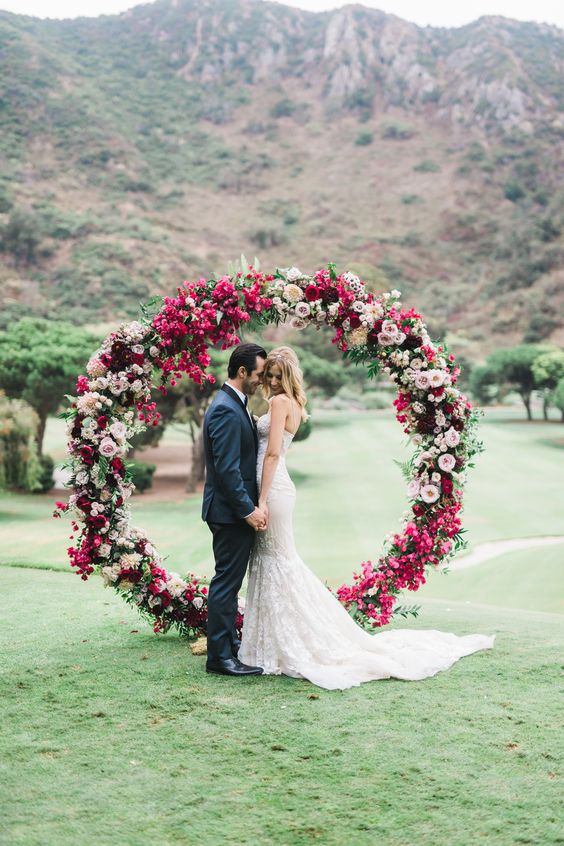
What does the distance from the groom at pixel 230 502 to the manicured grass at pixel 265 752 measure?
0.29m

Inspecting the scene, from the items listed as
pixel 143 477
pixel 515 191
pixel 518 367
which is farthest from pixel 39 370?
pixel 515 191

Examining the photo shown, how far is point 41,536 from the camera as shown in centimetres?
1620

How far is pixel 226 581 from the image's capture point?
5949 millimetres

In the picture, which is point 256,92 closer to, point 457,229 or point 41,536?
point 457,229

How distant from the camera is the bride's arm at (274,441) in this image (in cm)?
592

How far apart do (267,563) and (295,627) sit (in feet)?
1.65

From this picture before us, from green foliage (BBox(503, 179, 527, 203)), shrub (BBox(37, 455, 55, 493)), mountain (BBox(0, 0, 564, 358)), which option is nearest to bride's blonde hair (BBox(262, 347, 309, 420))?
shrub (BBox(37, 455, 55, 493))

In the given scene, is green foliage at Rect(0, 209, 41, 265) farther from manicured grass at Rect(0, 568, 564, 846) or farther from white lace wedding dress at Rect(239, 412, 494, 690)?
white lace wedding dress at Rect(239, 412, 494, 690)

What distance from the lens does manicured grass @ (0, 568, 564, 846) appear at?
362cm

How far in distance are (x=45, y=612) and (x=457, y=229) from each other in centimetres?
8746

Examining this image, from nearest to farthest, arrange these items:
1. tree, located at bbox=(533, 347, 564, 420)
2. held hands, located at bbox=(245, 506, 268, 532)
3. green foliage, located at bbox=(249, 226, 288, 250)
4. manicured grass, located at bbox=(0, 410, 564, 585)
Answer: held hands, located at bbox=(245, 506, 268, 532), manicured grass, located at bbox=(0, 410, 564, 585), tree, located at bbox=(533, 347, 564, 420), green foliage, located at bbox=(249, 226, 288, 250)

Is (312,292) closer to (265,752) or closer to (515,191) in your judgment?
(265,752)

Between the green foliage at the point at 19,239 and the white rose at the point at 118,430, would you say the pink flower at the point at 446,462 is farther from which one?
the green foliage at the point at 19,239

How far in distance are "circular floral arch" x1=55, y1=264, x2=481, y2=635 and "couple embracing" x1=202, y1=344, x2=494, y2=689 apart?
0.68m
